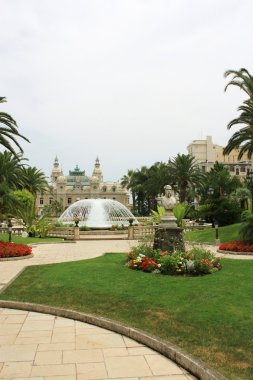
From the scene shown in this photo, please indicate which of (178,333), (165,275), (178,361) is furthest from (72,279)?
(178,361)

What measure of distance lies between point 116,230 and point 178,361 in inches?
1118

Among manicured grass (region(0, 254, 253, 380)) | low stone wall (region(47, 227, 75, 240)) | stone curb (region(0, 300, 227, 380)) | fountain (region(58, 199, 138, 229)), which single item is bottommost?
stone curb (region(0, 300, 227, 380))

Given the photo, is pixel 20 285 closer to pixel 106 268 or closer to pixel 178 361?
pixel 106 268

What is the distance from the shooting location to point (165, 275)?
36.6ft

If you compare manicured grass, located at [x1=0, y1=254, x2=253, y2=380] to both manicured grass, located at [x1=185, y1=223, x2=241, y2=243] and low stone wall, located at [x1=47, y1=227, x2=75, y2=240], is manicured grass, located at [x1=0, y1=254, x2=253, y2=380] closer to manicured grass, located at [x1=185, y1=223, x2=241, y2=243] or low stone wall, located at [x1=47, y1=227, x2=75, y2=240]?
manicured grass, located at [x1=185, y1=223, x2=241, y2=243]

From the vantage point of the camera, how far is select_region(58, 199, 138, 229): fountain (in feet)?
137

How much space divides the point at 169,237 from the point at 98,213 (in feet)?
98.9

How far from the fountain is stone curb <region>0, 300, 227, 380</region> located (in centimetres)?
3193

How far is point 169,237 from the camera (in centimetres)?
1340

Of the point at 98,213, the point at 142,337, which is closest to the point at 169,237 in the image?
the point at 142,337

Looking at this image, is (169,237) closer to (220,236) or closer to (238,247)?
(238,247)

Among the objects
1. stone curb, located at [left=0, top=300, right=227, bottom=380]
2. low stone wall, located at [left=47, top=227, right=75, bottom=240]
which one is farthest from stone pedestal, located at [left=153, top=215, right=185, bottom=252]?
low stone wall, located at [left=47, top=227, right=75, bottom=240]

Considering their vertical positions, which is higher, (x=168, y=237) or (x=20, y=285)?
(x=168, y=237)

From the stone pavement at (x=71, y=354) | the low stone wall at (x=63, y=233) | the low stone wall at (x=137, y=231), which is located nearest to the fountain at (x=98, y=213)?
the low stone wall at (x=63, y=233)
